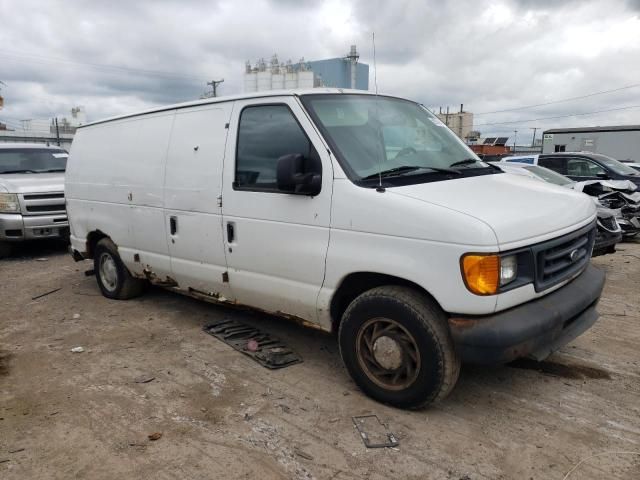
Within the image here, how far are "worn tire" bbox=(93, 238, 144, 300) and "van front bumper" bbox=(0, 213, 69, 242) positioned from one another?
3272 mm

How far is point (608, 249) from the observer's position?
6.71 meters

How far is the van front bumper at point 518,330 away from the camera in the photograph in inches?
112

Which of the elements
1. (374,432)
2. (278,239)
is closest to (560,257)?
(374,432)

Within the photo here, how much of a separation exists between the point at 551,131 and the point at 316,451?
39.9 m

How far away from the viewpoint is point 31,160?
981 centimetres

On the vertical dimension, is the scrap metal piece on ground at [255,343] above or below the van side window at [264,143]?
below

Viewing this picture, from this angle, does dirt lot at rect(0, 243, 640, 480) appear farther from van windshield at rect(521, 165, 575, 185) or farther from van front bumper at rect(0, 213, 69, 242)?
van windshield at rect(521, 165, 575, 185)

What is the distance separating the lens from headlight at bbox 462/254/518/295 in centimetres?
277

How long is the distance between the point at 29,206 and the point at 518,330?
8.46 m

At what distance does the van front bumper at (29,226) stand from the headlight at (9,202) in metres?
0.09

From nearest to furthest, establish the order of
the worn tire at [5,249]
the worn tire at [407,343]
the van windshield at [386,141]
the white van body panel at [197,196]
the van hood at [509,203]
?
the van hood at [509,203], the worn tire at [407,343], the van windshield at [386,141], the white van body panel at [197,196], the worn tire at [5,249]

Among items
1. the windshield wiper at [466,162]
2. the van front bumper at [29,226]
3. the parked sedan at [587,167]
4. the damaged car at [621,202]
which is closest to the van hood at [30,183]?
the van front bumper at [29,226]

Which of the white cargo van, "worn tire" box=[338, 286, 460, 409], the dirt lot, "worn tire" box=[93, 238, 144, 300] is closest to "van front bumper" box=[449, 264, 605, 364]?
the white cargo van

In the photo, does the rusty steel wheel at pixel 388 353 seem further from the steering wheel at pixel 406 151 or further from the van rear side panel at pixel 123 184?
the van rear side panel at pixel 123 184
